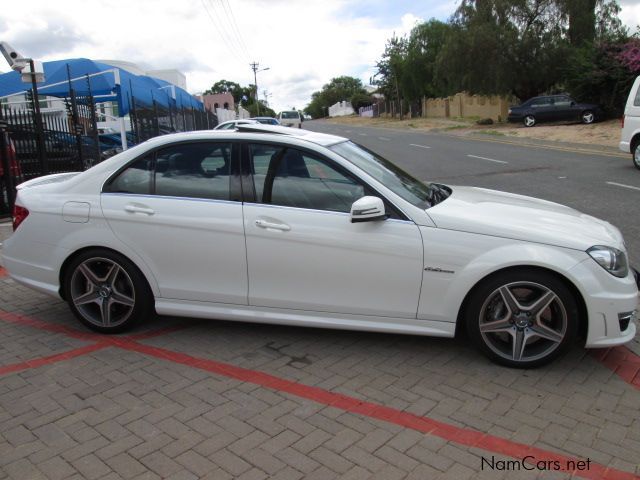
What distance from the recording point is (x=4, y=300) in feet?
18.1

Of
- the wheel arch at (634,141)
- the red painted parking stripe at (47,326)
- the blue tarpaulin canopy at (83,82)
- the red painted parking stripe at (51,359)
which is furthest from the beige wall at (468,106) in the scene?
the red painted parking stripe at (51,359)

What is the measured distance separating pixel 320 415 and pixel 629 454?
1.62 m

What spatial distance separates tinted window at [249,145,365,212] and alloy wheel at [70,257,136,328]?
131 centimetres

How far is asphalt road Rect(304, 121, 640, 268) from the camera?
9164 mm

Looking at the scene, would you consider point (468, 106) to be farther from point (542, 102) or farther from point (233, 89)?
point (233, 89)

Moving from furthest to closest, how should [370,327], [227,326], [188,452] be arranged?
[227,326] < [370,327] < [188,452]

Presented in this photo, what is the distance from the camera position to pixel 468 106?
156 ft

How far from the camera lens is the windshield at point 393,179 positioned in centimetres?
416

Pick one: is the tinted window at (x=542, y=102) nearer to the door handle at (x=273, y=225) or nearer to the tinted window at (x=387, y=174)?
the tinted window at (x=387, y=174)

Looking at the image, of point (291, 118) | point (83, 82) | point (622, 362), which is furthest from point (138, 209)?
point (291, 118)

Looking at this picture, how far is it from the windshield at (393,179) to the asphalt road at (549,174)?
9.90ft

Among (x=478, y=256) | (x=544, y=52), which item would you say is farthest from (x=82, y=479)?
(x=544, y=52)

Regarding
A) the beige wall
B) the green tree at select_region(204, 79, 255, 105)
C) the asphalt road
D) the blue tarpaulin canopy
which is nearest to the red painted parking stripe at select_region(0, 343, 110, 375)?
the asphalt road

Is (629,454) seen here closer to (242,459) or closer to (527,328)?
(527,328)
